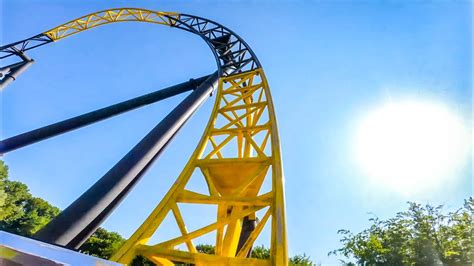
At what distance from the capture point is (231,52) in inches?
423

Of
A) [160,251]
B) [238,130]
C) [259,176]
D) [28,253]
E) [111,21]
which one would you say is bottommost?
[28,253]

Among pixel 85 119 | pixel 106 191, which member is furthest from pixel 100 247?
pixel 106 191

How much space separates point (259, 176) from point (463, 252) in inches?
589

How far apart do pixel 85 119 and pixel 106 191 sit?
4.00 m

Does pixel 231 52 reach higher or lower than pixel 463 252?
higher

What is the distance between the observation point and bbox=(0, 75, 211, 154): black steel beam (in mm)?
6695

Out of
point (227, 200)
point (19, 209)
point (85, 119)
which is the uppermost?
point (19, 209)

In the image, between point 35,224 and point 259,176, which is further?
point 35,224

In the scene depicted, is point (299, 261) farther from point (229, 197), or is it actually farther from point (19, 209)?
point (19, 209)

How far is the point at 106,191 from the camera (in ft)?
14.5

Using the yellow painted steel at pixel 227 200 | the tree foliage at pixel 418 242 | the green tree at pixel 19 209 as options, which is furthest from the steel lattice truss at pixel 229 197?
the green tree at pixel 19 209

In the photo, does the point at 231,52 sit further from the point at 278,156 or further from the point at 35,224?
the point at 35,224

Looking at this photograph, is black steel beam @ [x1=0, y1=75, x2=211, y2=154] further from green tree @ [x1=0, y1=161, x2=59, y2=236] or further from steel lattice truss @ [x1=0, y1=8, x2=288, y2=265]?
green tree @ [x1=0, y1=161, x2=59, y2=236]

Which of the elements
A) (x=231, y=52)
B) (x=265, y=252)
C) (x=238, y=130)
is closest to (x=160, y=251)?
(x=238, y=130)
